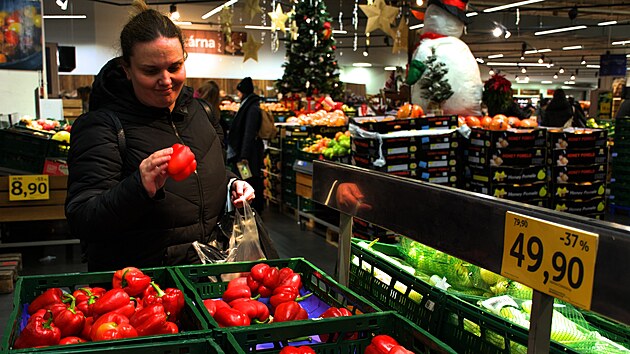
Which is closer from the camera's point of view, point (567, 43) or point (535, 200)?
point (535, 200)

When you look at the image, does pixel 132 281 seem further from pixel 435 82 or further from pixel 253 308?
pixel 435 82

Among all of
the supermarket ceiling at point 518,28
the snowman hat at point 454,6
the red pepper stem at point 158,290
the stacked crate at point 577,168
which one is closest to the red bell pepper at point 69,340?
the red pepper stem at point 158,290

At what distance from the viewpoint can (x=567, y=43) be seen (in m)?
24.2

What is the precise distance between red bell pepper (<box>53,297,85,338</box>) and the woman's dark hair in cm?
88

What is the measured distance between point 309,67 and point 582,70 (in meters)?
31.6

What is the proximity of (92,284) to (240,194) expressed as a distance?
2.10 ft

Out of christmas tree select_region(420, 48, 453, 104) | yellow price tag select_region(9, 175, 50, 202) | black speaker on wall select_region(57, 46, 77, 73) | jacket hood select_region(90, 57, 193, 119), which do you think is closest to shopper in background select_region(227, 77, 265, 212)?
christmas tree select_region(420, 48, 453, 104)

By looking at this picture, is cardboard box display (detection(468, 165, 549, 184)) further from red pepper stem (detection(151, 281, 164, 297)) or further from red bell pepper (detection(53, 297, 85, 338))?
red bell pepper (detection(53, 297, 85, 338))

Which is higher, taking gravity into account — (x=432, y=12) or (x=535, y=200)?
(x=432, y=12)

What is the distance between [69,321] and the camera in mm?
1550

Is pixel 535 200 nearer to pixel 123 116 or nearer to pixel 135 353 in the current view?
pixel 123 116

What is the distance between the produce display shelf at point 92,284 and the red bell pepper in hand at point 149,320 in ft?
0.22

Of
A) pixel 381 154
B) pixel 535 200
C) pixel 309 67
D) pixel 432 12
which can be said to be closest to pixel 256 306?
pixel 381 154

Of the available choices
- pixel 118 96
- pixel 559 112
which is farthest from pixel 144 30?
pixel 559 112
